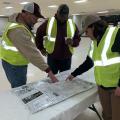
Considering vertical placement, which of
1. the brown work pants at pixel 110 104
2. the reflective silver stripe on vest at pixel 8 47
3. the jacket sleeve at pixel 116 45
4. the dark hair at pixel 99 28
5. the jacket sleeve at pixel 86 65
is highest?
the dark hair at pixel 99 28

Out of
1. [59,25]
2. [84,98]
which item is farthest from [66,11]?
[84,98]

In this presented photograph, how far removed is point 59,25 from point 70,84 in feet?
3.03

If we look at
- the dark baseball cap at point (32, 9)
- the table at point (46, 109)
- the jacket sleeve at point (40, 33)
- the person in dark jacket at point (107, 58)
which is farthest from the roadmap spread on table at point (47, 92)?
the jacket sleeve at point (40, 33)

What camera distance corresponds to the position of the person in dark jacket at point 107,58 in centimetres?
176

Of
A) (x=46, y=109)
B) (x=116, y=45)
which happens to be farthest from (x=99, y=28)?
(x=46, y=109)

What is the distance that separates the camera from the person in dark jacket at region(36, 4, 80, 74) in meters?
2.91

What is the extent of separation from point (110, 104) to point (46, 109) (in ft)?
1.85

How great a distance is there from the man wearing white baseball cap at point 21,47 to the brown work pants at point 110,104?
1.83ft

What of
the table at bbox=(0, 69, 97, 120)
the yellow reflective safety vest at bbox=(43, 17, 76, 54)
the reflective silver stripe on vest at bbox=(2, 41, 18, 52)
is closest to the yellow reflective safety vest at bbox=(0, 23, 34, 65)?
the reflective silver stripe on vest at bbox=(2, 41, 18, 52)

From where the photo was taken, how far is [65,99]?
193 cm

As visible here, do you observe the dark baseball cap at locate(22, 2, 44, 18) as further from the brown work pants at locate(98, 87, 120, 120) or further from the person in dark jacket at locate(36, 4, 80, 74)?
the brown work pants at locate(98, 87, 120, 120)

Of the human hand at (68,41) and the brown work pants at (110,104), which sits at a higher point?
the human hand at (68,41)

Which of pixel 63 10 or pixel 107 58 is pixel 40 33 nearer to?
pixel 63 10

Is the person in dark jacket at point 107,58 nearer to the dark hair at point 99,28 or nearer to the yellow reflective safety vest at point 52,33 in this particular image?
the dark hair at point 99,28
